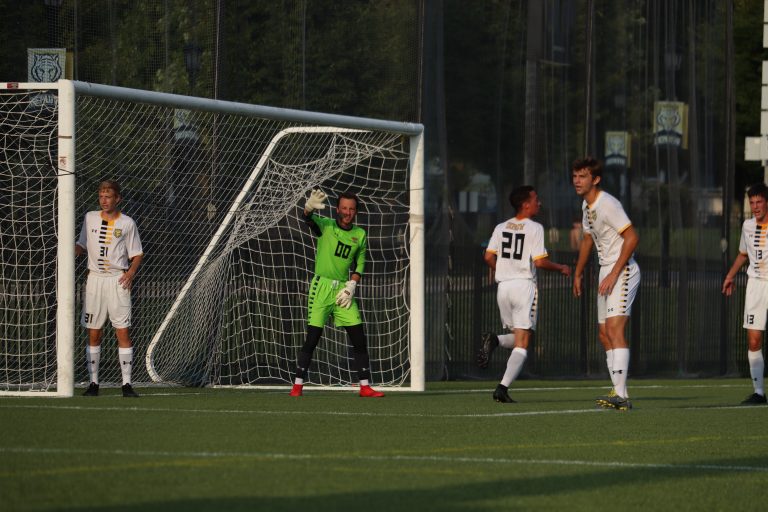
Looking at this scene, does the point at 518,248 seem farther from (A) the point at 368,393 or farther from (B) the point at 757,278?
(B) the point at 757,278

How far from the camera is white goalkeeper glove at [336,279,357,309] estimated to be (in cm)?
1392

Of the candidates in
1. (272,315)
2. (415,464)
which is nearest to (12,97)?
(272,315)

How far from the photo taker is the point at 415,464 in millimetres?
8062

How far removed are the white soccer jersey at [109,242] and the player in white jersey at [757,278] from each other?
19.6 feet

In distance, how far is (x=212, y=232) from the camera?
52.4 feet

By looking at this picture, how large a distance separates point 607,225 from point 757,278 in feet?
8.70

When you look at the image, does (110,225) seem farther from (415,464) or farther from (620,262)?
(415,464)

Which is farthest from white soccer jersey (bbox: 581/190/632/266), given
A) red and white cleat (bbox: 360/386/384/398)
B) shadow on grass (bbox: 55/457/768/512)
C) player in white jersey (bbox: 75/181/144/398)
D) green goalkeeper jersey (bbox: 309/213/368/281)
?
player in white jersey (bbox: 75/181/144/398)

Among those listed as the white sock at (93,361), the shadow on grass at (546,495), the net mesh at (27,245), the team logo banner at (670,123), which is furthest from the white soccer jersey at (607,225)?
the team logo banner at (670,123)

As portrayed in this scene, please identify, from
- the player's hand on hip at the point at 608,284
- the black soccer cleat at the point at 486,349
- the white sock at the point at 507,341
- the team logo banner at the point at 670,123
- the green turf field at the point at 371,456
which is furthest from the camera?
the team logo banner at the point at 670,123

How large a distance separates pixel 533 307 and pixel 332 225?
213 centimetres

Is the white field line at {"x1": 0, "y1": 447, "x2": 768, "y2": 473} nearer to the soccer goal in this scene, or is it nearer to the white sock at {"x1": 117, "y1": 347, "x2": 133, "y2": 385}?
the soccer goal

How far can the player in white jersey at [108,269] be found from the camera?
13.5 m

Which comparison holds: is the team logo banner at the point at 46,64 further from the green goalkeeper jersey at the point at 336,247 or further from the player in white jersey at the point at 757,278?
the player in white jersey at the point at 757,278
